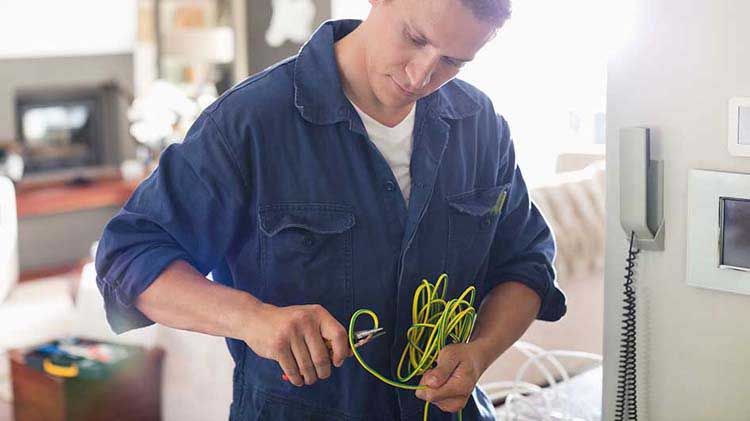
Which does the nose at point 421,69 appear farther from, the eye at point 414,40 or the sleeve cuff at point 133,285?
the sleeve cuff at point 133,285

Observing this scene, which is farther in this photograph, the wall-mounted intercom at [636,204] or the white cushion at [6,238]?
the white cushion at [6,238]

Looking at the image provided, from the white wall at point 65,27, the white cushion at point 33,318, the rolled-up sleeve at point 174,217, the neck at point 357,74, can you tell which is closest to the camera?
the rolled-up sleeve at point 174,217

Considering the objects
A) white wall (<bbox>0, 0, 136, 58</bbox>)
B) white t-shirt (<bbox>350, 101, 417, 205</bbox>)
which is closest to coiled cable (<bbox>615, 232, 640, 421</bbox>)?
white t-shirt (<bbox>350, 101, 417, 205</bbox>)

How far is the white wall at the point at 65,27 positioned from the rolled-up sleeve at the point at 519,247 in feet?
15.9

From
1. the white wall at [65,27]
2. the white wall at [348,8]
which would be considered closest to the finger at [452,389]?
the white wall at [65,27]

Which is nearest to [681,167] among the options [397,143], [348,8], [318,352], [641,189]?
[641,189]

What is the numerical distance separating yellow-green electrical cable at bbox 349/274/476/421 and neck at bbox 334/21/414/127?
0.22 meters

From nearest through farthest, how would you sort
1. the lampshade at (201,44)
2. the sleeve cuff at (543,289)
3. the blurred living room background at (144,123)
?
the sleeve cuff at (543,289)
the blurred living room background at (144,123)
the lampshade at (201,44)

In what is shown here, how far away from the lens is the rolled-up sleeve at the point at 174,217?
1.14 metres

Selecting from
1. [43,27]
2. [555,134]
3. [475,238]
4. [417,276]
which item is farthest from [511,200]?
[43,27]

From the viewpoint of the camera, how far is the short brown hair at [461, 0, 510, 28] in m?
1.11

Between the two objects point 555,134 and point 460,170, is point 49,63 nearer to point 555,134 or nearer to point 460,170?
point 555,134

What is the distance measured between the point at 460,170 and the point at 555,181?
206cm

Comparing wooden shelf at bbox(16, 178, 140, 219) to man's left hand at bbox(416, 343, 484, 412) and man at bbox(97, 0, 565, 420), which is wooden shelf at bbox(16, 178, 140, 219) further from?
man's left hand at bbox(416, 343, 484, 412)
